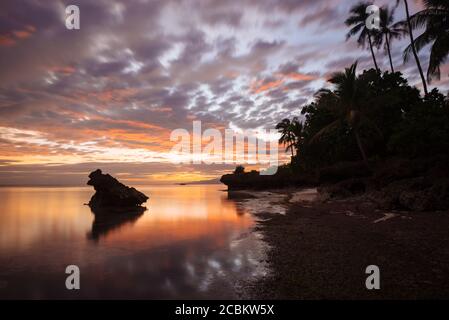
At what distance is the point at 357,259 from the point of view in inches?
283

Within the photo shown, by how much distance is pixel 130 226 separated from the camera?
653 inches

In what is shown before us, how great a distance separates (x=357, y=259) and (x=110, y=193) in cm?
2281

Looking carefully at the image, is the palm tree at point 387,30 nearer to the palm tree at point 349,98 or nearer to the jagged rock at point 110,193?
the palm tree at point 349,98

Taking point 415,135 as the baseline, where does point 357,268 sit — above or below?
below

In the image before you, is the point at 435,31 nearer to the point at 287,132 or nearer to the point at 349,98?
the point at 349,98

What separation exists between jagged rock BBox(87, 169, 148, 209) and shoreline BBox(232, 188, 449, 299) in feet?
56.1

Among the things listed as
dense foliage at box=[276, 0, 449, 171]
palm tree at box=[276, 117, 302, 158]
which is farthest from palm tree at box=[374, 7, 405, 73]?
palm tree at box=[276, 117, 302, 158]

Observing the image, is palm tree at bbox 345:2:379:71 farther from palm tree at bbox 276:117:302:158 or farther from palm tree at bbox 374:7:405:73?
palm tree at bbox 276:117:302:158

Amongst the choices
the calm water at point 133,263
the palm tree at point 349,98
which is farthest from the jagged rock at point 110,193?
the palm tree at point 349,98

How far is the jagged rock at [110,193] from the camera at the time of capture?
2569 centimetres

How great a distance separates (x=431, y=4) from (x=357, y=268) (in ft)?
84.1

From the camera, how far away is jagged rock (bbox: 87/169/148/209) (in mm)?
25688

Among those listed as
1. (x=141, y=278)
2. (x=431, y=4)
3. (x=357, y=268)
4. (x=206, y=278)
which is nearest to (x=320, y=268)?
(x=357, y=268)
